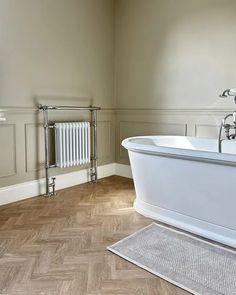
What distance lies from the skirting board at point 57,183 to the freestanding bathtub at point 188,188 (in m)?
1.13

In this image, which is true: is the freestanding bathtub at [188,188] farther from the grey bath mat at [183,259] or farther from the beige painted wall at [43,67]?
the beige painted wall at [43,67]

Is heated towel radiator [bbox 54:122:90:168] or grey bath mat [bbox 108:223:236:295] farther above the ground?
heated towel radiator [bbox 54:122:90:168]

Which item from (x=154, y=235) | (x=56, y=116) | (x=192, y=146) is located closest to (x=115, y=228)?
(x=154, y=235)

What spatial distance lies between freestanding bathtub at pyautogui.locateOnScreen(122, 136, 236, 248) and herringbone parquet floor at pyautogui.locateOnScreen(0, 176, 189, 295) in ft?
0.77

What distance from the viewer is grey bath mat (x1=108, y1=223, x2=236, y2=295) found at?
1.58m

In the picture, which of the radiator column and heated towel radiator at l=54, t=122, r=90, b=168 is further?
the radiator column

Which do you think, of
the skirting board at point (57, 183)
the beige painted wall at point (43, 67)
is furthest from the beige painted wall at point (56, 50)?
the skirting board at point (57, 183)

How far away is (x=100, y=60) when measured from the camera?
3795mm

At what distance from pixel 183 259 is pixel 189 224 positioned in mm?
445

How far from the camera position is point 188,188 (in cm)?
215

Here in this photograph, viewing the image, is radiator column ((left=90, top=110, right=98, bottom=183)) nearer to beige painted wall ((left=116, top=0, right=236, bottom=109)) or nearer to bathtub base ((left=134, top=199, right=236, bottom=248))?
beige painted wall ((left=116, top=0, right=236, bottom=109))

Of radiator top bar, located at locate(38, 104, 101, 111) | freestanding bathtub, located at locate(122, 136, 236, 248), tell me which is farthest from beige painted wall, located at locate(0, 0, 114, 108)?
freestanding bathtub, located at locate(122, 136, 236, 248)

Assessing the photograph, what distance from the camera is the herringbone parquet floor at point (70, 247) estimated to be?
5.12ft

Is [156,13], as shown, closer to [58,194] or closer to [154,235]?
[58,194]
